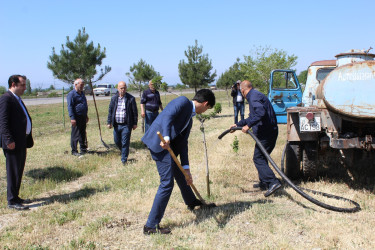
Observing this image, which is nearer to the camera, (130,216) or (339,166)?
(130,216)

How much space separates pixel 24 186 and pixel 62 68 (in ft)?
19.8

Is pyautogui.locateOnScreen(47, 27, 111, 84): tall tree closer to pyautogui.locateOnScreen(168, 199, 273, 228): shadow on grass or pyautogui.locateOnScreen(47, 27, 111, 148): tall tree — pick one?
pyautogui.locateOnScreen(47, 27, 111, 148): tall tree

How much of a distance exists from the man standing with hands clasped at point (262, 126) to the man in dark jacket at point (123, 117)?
10.3 ft

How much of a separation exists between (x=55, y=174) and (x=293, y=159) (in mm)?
4485

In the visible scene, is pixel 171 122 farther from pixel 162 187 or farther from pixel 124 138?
pixel 124 138

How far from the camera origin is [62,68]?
11.2m

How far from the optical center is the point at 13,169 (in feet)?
16.1

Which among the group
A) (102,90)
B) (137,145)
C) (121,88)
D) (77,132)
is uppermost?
(102,90)

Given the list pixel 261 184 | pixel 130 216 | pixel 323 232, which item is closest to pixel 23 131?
pixel 130 216

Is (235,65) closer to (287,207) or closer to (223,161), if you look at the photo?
(223,161)

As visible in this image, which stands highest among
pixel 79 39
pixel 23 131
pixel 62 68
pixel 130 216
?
pixel 79 39

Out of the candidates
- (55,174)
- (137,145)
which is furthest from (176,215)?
(137,145)

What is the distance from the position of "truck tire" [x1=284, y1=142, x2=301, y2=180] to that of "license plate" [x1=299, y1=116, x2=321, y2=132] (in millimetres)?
567

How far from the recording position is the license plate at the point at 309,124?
16.1 ft
